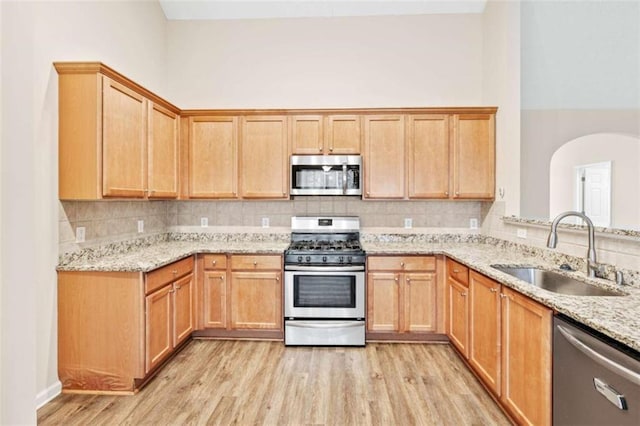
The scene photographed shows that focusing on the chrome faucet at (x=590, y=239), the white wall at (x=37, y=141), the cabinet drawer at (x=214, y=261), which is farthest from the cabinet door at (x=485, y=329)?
the white wall at (x=37, y=141)

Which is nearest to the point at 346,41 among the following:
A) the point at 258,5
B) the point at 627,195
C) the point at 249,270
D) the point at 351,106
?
the point at 351,106

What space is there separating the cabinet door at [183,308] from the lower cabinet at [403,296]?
179 centimetres

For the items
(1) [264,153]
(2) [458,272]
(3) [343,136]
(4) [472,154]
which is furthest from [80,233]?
(4) [472,154]

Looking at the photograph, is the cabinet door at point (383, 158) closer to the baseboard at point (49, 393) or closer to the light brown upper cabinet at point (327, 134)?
the light brown upper cabinet at point (327, 134)

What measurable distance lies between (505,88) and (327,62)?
6.49 ft

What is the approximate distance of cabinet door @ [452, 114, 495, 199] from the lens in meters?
3.90

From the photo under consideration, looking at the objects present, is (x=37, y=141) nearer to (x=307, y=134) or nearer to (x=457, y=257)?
(x=307, y=134)

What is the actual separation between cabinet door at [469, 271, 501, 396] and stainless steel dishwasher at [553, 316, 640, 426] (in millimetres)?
682

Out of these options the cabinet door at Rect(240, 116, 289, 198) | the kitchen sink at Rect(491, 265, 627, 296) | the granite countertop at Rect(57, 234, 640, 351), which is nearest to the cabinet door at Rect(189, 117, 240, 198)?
the cabinet door at Rect(240, 116, 289, 198)

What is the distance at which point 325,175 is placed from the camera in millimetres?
3912

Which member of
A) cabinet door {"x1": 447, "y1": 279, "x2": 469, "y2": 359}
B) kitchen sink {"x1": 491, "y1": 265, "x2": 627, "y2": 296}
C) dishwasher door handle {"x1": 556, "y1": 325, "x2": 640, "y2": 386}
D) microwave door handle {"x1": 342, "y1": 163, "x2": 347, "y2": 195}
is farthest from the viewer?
microwave door handle {"x1": 342, "y1": 163, "x2": 347, "y2": 195}

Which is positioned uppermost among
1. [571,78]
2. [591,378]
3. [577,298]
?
[571,78]

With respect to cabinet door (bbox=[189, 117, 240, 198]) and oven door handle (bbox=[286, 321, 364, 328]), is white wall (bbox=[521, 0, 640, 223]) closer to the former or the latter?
oven door handle (bbox=[286, 321, 364, 328])

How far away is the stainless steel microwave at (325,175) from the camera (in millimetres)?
3891
